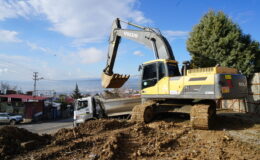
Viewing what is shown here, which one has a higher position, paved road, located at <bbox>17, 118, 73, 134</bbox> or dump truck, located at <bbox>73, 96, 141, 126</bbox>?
dump truck, located at <bbox>73, 96, 141, 126</bbox>

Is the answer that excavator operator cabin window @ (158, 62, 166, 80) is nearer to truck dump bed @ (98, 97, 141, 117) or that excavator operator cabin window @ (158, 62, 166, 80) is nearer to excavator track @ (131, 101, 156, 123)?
excavator track @ (131, 101, 156, 123)

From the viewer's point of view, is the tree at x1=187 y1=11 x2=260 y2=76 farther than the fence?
Yes

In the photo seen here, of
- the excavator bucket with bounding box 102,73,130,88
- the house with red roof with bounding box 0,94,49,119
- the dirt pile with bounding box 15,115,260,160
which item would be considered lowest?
the house with red roof with bounding box 0,94,49,119

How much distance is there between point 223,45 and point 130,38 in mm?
8981

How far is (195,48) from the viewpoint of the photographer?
707 inches

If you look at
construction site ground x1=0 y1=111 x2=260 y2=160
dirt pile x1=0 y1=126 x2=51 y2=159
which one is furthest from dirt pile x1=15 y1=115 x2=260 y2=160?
dirt pile x1=0 y1=126 x2=51 y2=159

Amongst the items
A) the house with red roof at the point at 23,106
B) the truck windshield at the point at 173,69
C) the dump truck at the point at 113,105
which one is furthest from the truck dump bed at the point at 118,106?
the house with red roof at the point at 23,106

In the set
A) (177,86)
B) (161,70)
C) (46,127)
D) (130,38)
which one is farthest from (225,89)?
(46,127)

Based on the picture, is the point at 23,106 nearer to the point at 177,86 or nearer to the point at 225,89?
the point at 177,86

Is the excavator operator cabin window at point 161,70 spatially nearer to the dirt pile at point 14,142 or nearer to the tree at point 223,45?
the dirt pile at point 14,142

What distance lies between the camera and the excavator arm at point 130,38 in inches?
370

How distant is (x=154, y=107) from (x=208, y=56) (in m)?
10.7

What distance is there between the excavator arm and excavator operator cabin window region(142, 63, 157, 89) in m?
0.98

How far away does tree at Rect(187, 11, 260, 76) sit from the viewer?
15.3 m
